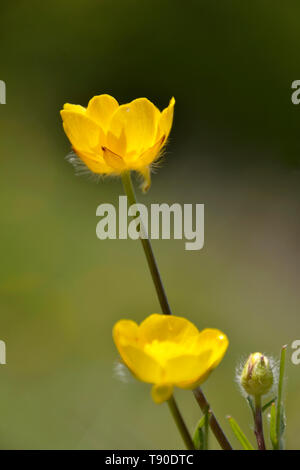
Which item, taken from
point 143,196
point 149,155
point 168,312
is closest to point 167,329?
point 168,312

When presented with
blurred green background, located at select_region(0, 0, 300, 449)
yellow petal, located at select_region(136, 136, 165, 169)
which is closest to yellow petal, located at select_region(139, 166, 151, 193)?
yellow petal, located at select_region(136, 136, 165, 169)

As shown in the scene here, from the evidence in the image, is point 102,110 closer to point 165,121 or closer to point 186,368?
point 165,121

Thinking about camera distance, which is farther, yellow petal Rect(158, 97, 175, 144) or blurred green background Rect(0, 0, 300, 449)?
blurred green background Rect(0, 0, 300, 449)

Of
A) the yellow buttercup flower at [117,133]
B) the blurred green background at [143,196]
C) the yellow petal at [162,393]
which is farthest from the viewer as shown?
the blurred green background at [143,196]

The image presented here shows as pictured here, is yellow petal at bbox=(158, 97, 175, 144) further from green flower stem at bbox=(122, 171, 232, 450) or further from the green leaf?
the green leaf

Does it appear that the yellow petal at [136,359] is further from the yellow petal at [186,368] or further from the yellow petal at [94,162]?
the yellow petal at [94,162]

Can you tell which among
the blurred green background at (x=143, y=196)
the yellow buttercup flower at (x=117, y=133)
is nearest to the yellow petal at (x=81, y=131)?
the yellow buttercup flower at (x=117, y=133)
